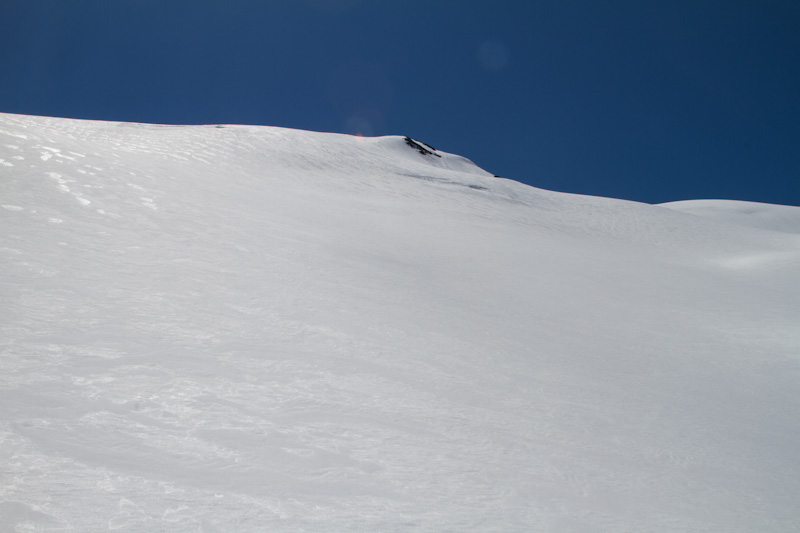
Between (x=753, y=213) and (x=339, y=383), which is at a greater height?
(x=753, y=213)

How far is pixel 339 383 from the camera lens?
2475 millimetres

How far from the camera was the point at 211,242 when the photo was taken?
15.1ft

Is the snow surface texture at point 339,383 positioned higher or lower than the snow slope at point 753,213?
lower

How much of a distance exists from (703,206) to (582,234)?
80.7 feet

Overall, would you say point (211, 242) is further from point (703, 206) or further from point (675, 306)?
point (703, 206)

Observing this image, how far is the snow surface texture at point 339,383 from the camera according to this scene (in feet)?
5.39

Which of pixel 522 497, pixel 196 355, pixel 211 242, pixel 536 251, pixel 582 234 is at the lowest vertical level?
pixel 522 497

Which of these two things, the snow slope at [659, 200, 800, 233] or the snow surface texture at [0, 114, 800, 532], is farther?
the snow slope at [659, 200, 800, 233]

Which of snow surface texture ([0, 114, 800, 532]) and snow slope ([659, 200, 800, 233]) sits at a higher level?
snow slope ([659, 200, 800, 233])

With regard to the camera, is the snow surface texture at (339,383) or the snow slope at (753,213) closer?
the snow surface texture at (339,383)

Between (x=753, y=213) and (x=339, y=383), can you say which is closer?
(x=339, y=383)

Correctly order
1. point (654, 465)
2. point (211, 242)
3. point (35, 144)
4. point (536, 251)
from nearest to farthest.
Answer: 1. point (654, 465)
2. point (211, 242)
3. point (35, 144)
4. point (536, 251)

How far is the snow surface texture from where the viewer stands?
164 centimetres

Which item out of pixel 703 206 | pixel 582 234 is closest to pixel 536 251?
pixel 582 234
